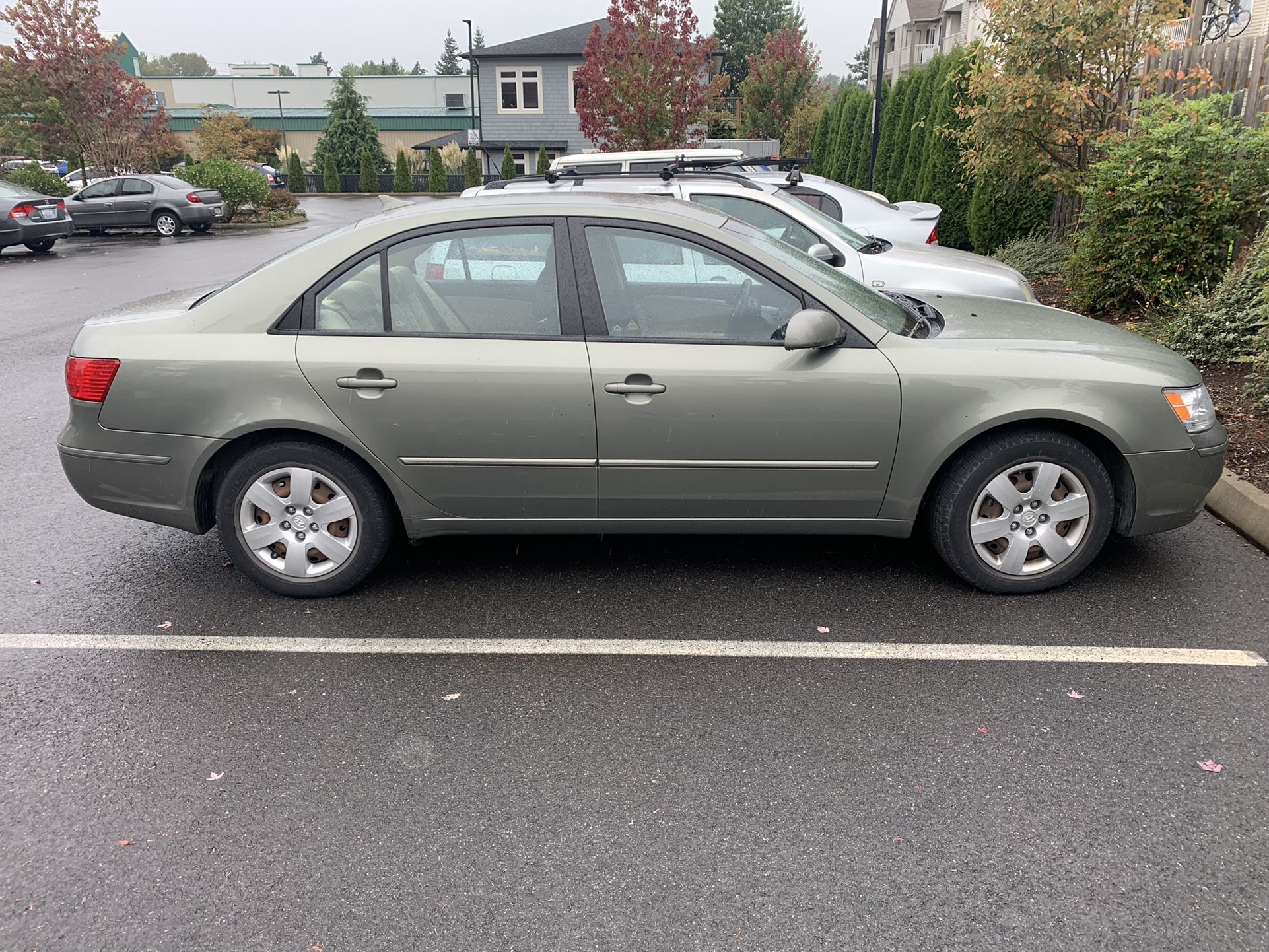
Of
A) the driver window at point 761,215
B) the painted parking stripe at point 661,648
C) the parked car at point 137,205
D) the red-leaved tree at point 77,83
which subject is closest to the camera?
the painted parking stripe at point 661,648

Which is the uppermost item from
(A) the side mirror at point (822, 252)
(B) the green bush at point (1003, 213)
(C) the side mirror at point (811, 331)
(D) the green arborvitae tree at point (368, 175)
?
(C) the side mirror at point (811, 331)

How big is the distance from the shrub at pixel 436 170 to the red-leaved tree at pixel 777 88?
13.5 metres

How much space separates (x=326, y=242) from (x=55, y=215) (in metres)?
20.5

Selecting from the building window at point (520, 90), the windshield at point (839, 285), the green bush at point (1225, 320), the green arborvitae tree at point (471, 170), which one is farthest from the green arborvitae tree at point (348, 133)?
the windshield at point (839, 285)

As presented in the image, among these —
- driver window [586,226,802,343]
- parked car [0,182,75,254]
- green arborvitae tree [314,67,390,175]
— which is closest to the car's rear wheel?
parked car [0,182,75,254]

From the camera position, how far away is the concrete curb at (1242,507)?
495cm

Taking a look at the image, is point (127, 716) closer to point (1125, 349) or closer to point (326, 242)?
point (326, 242)

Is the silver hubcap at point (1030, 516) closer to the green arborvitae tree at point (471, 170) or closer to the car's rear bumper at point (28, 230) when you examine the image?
the car's rear bumper at point (28, 230)

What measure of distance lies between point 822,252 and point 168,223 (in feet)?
77.1

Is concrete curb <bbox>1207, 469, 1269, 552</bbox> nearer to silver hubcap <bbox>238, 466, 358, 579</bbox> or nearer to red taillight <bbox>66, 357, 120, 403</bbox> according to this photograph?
silver hubcap <bbox>238, 466, 358, 579</bbox>

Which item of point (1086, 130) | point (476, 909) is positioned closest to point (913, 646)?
point (476, 909)

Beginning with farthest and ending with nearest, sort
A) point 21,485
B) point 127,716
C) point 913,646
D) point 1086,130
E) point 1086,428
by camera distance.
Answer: point 1086,130 < point 21,485 < point 1086,428 < point 913,646 < point 127,716

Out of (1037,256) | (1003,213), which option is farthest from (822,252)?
(1003,213)

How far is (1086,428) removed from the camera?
4.26m
